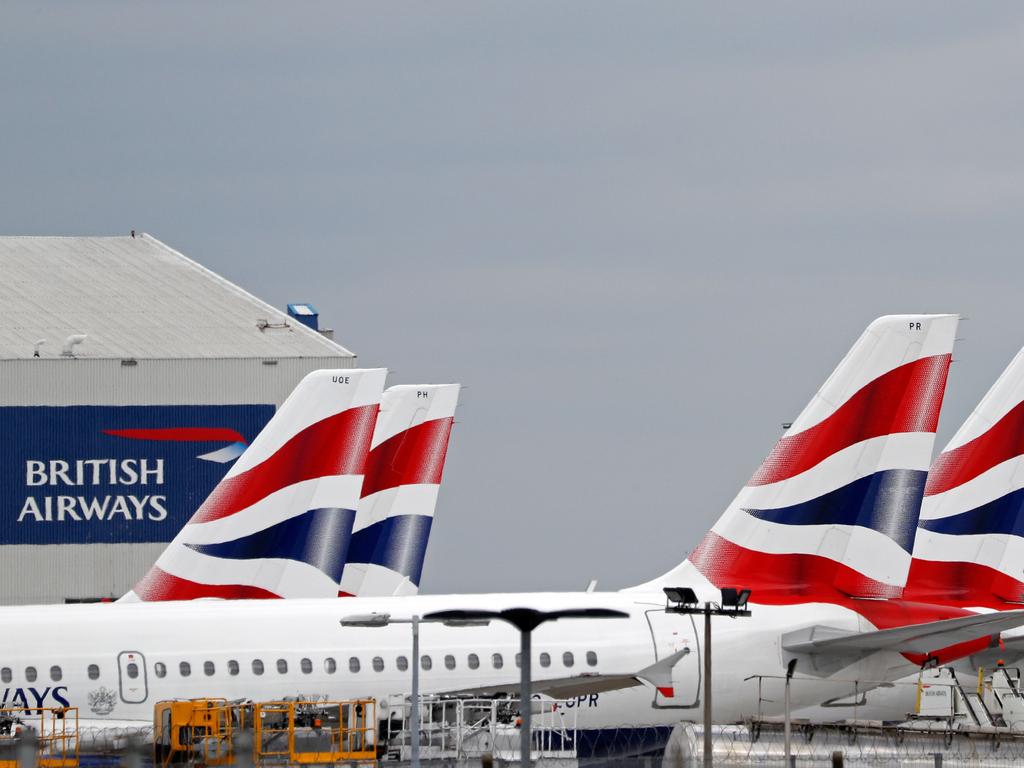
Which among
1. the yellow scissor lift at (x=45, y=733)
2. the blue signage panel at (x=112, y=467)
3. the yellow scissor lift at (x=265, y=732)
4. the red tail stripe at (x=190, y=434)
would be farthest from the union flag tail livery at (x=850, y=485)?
the red tail stripe at (x=190, y=434)

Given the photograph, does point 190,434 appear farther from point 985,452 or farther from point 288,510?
point 985,452

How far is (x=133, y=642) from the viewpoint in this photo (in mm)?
35406

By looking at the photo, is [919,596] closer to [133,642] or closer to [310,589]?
[310,589]

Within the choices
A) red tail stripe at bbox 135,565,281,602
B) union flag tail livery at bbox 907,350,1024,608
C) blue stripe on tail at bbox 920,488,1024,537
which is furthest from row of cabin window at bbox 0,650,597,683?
blue stripe on tail at bbox 920,488,1024,537

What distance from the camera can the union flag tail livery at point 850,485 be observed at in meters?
38.4

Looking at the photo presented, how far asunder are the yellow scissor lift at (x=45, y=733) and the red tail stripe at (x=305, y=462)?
675 cm

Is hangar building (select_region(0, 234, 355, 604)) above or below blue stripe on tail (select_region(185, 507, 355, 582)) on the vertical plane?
above

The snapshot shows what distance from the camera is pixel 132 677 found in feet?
115

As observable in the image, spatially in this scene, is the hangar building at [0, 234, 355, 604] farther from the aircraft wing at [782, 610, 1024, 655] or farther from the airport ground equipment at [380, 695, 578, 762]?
the aircraft wing at [782, 610, 1024, 655]

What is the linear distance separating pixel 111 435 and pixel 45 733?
38.2m

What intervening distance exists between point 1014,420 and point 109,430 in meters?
36.3

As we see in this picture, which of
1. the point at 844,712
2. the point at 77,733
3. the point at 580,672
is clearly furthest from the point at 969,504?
the point at 77,733

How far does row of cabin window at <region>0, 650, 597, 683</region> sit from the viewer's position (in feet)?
115

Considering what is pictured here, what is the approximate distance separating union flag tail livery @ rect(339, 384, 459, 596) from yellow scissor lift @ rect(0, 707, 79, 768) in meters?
15.1
